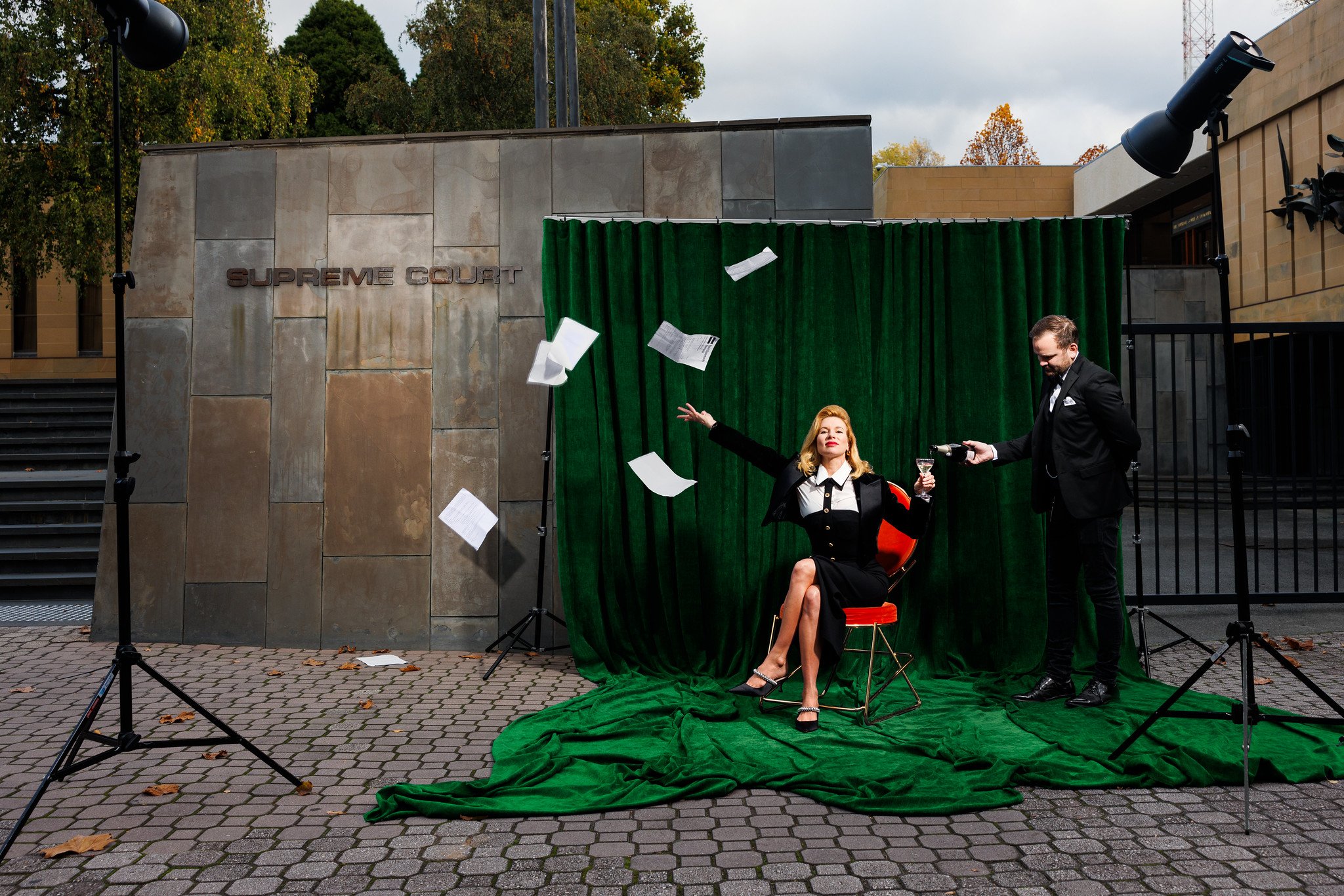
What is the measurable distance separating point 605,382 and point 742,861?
126 inches

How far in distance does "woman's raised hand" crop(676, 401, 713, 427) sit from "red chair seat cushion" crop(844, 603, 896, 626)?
1.19 metres

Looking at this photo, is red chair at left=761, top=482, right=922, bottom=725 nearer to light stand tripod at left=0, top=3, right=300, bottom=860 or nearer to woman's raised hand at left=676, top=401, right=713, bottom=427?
woman's raised hand at left=676, top=401, right=713, bottom=427

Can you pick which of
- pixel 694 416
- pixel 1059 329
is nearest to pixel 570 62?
pixel 694 416

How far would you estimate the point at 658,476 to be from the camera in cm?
558

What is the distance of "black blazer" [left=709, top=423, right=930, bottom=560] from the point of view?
4914 mm

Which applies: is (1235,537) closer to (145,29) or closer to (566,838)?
(566,838)

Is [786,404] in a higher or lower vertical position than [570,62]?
lower

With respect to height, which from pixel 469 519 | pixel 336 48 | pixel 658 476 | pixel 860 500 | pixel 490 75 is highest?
pixel 336 48

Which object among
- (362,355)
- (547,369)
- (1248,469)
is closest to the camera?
(547,369)

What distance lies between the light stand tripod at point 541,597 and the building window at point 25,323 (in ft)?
64.4

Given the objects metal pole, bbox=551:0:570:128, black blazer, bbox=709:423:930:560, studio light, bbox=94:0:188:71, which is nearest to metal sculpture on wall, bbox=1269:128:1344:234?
metal pole, bbox=551:0:570:128

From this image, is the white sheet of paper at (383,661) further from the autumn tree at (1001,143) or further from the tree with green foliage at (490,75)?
the autumn tree at (1001,143)

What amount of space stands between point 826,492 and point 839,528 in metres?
0.20

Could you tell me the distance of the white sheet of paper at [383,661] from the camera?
5.92 metres
